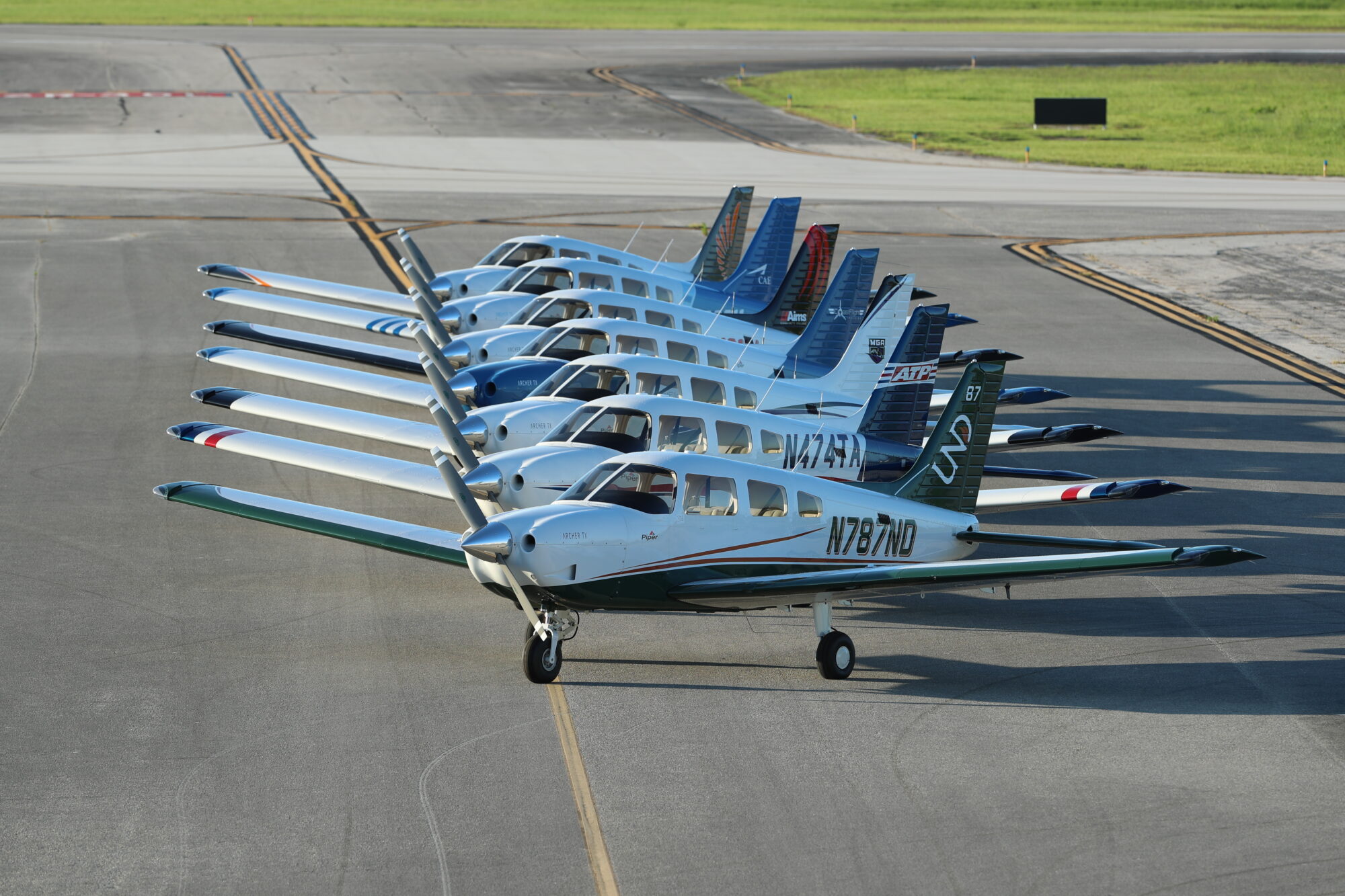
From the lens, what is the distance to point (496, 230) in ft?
142

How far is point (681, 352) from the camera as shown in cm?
2233

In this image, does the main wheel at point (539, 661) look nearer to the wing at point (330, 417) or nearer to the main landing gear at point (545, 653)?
the main landing gear at point (545, 653)

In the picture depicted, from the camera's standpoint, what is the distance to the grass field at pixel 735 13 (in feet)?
326

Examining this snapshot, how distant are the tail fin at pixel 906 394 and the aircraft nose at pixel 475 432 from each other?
16.3 ft

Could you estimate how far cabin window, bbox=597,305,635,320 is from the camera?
2397 cm

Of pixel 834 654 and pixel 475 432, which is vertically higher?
pixel 475 432

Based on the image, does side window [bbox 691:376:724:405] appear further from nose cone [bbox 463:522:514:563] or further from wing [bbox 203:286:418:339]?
wing [bbox 203:286:418:339]

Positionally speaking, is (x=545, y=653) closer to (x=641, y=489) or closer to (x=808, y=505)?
(x=641, y=489)

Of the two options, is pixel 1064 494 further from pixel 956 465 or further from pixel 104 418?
pixel 104 418

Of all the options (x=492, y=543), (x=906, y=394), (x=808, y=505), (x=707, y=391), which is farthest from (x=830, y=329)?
(x=492, y=543)

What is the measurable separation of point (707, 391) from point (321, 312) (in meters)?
11.6

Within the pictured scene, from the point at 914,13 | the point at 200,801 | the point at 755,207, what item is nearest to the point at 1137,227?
the point at 755,207

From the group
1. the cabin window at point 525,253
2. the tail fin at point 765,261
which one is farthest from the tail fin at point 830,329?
the cabin window at point 525,253

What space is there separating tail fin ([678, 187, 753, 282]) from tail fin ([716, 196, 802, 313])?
581mm
